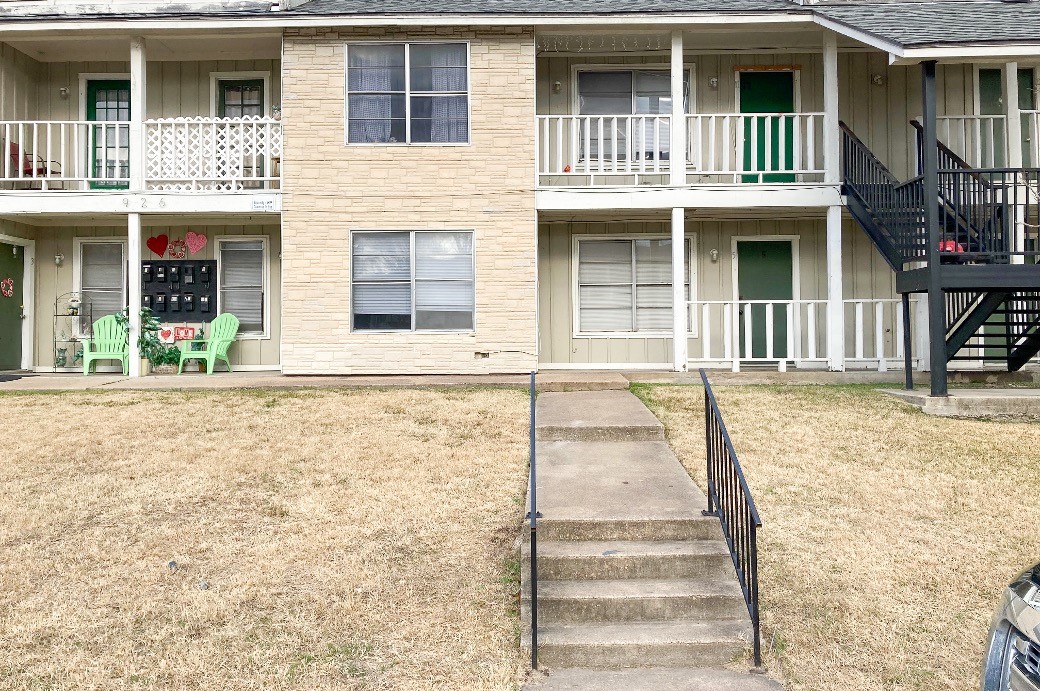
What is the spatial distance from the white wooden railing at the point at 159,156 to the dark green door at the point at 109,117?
19 millimetres

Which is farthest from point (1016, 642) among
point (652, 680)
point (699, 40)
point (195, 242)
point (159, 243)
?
point (159, 243)

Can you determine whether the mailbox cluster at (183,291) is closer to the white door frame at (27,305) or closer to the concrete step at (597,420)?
the white door frame at (27,305)

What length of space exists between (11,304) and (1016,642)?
51.7ft

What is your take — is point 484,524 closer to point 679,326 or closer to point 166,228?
point 679,326

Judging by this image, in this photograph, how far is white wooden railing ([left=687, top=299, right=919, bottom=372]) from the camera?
12.3 metres

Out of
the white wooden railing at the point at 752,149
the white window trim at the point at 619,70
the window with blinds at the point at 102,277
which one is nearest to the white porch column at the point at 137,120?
the window with blinds at the point at 102,277

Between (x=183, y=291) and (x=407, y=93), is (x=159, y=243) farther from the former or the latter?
(x=407, y=93)

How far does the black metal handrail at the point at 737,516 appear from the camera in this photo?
433 centimetres

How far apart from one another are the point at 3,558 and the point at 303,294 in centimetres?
743

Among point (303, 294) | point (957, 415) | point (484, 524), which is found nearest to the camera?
point (484, 524)

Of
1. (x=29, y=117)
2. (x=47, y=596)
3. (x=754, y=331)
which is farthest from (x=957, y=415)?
(x=29, y=117)

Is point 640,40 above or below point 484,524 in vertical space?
above

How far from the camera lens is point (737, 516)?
16.4 ft

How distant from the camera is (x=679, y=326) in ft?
41.4
